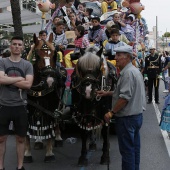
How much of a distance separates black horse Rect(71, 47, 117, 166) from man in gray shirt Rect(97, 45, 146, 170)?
0.96 meters

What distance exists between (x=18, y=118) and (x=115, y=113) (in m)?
1.55

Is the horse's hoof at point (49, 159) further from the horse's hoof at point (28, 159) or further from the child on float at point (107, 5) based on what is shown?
the child on float at point (107, 5)

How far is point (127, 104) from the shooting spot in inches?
211

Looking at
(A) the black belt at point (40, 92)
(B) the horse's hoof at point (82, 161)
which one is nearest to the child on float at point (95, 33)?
(A) the black belt at point (40, 92)

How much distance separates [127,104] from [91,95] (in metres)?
1.07

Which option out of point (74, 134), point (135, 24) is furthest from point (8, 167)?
point (135, 24)

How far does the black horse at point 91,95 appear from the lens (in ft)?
21.3

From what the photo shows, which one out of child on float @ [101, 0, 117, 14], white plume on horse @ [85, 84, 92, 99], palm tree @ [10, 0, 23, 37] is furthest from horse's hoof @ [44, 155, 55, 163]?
Answer: palm tree @ [10, 0, 23, 37]

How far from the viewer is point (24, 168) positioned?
6578 mm

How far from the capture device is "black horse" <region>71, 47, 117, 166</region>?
6500mm

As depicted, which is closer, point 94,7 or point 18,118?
point 18,118

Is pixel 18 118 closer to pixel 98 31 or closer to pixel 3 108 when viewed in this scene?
pixel 3 108

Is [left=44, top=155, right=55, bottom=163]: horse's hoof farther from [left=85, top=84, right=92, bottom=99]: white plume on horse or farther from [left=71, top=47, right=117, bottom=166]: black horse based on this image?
[left=85, top=84, right=92, bottom=99]: white plume on horse

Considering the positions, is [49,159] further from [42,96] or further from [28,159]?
[42,96]
